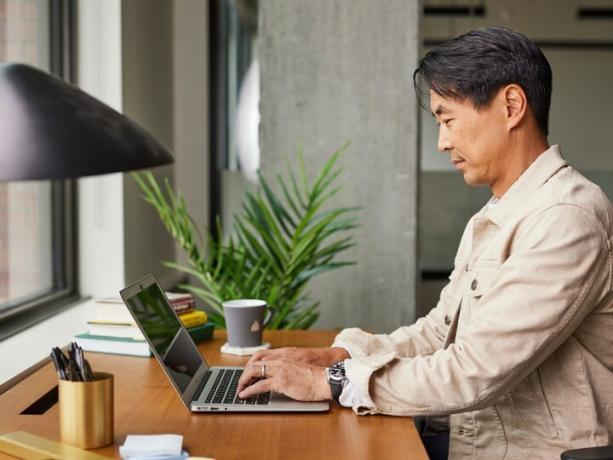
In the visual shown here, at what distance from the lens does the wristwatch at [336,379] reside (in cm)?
152

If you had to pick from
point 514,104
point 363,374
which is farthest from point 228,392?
point 514,104

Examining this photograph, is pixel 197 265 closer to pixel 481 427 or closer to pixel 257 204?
pixel 257 204

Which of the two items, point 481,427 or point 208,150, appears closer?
point 481,427

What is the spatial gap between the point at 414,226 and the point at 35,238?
4.85ft

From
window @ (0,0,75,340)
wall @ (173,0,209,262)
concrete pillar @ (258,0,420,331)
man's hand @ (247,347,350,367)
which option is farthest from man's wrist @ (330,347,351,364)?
wall @ (173,0,209,262)

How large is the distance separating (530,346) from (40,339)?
4.80 ft

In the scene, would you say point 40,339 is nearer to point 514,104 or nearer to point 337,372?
point 337,372

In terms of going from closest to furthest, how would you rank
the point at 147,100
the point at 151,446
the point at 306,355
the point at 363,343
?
the point at 151,446 → the point at 306,355 → the point at 363,343 → the point at 147,100

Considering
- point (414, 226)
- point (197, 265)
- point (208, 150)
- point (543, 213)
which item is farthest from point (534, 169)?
point (208, 150)

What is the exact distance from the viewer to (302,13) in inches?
139

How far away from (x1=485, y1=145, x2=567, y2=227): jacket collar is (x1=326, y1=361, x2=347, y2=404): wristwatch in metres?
0.42

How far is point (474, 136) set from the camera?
1692 millimetres

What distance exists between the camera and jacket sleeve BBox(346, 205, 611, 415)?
1.46 meters

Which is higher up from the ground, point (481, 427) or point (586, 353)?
point (586, 353)
